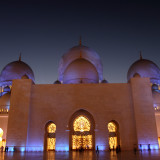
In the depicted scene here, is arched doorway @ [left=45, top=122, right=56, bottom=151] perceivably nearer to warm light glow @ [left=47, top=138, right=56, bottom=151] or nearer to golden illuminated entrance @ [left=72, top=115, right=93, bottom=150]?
warm light glow @ [left=47, top=138, right=56, bottom=151]

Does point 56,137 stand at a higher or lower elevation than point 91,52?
lower

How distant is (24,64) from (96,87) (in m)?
13.4

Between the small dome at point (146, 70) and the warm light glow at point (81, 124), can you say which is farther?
the small dome at point (146, 70)

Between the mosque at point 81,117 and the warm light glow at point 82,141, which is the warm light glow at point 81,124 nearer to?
the mosque at point 81,117

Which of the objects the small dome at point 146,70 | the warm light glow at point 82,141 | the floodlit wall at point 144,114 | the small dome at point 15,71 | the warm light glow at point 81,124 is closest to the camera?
the floodlit wall at point 144,114

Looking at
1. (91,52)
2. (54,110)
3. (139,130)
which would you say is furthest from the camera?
(91,52)

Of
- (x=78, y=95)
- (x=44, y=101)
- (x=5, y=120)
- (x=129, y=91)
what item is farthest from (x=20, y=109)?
(x=129, y=91)

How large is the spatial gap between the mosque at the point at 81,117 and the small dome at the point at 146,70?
688 cm

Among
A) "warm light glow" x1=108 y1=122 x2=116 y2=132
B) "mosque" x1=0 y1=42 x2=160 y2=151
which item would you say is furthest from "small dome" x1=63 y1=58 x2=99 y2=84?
"warm light glow" x1=108 y1=122 x2=116 y2=132

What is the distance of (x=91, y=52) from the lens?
27859 millimetres

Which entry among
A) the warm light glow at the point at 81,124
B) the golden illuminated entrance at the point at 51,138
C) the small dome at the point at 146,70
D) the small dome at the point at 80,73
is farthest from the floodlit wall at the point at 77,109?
the small dome at the point at 146,70

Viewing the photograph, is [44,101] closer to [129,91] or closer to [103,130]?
[103,130]

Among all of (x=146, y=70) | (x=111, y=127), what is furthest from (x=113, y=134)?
(x=146, y=70)

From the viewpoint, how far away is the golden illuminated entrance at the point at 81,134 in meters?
17.9
